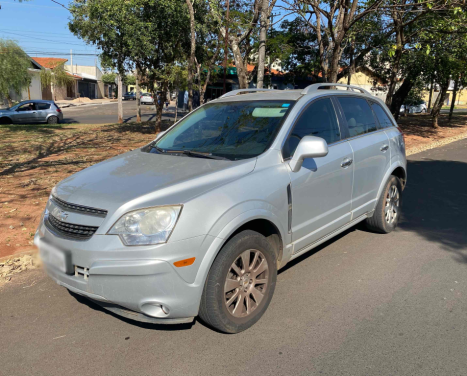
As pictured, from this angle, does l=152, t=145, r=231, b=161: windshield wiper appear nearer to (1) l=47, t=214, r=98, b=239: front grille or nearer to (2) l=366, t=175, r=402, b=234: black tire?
(1) l=47, t=214, r=98, b=239: front grille

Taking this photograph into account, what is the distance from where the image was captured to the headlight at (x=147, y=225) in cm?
269

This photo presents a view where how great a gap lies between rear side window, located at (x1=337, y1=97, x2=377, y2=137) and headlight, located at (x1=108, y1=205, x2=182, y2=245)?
256cm

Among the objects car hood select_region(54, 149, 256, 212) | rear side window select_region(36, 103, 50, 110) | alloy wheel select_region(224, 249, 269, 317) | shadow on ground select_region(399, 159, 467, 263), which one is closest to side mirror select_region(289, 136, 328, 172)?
car hood select_region(54, 149, 256, 212)

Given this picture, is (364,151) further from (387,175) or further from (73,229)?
(73,229)

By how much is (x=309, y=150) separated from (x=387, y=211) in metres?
2.37

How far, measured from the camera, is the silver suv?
2715mm

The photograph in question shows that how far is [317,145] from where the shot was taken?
340 cm

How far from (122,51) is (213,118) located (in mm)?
11962

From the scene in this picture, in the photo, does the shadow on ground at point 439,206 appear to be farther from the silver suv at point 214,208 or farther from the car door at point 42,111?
the car door at point 42,111

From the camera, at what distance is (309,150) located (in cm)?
341

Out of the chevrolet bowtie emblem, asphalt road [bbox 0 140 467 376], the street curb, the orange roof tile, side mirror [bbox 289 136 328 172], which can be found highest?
the orange roof tile

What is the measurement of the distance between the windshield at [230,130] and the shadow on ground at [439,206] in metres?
2.71

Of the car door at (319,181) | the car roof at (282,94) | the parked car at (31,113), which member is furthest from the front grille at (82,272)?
the parked car at (31,113)

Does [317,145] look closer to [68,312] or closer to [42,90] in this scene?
[68,312]
